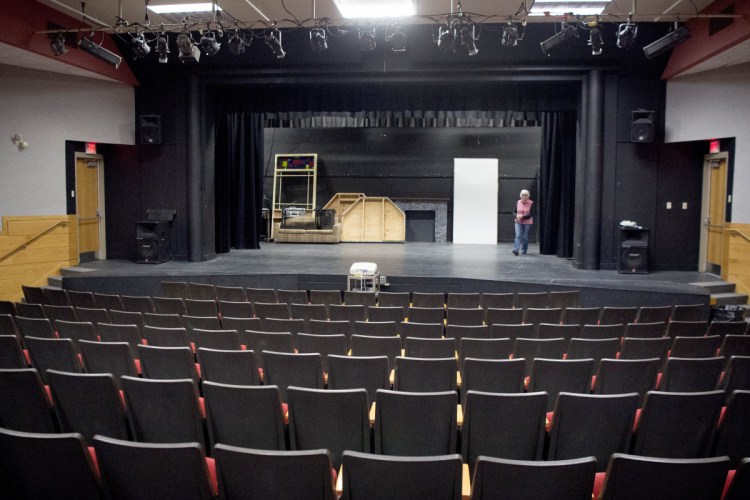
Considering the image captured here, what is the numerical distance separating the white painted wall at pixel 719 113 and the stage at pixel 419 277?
172 centimetres

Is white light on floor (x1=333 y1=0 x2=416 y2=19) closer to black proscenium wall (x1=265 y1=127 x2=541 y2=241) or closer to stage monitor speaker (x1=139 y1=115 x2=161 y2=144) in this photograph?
stage monitor speaker (x1=139 y1=115 x2=161 y2=144)

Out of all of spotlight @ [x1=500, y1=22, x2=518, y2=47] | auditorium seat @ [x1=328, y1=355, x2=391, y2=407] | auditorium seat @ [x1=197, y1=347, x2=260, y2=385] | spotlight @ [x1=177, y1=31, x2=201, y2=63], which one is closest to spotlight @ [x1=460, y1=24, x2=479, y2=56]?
spotlight @ [x1=500, y1=22, x2=518, y2=47]

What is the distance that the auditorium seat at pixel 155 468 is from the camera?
6.74ft

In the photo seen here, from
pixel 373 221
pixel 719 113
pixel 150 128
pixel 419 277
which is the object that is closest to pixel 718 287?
pixel 719 113

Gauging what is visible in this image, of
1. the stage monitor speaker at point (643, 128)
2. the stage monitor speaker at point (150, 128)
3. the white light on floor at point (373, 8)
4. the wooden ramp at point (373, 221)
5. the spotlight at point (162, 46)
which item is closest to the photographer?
the spotlight at point (162, 46)

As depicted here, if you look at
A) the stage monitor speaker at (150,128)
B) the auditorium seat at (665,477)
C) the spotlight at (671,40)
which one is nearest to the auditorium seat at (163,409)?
the auditorium seat at (665,477)

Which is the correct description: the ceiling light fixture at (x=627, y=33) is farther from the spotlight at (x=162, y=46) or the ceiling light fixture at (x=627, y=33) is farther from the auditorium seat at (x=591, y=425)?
the auditorium seat at (x=591, y=425)

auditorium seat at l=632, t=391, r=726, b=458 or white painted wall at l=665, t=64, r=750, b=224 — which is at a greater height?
white painted wall at l=665, t=64, r=750, b=224

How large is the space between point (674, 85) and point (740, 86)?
1201 mm

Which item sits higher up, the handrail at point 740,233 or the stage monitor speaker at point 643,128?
the stage monitor speaker at point 643,128

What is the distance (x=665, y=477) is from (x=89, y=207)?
1140 centimetres

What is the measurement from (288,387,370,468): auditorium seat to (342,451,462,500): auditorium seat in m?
0.76

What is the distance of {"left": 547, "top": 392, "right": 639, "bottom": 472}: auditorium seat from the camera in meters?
2.83

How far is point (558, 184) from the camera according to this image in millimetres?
13344
